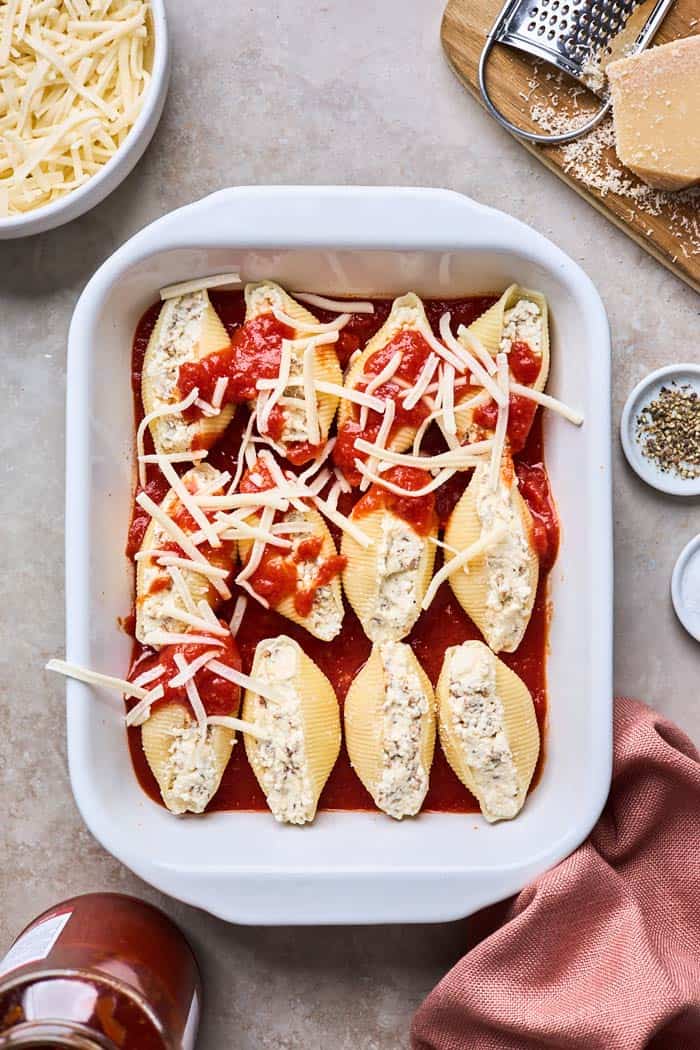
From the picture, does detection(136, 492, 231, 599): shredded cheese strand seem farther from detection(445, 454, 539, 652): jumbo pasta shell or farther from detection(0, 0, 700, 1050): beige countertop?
detection(445, 454, 539, 652): jumbo pasta shell

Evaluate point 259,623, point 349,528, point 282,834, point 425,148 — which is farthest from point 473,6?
point 282,834

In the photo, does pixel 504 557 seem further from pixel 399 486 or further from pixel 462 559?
pixel 399 486

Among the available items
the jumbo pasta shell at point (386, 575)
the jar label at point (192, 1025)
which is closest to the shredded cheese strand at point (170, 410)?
the jumbo pasta shell at point (386, 575)

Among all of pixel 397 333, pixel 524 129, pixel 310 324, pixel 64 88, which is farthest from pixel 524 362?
pixel 64 88

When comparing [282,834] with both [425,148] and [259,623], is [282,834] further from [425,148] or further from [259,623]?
[425,148]

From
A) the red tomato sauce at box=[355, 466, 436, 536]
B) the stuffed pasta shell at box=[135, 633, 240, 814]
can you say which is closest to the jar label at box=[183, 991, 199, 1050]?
the stuffed pasta shell at box=[135, 633, 240, 814]

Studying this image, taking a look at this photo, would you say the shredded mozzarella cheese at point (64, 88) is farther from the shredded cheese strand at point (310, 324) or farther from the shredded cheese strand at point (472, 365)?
the shredded cheese strand at point (472, 365)

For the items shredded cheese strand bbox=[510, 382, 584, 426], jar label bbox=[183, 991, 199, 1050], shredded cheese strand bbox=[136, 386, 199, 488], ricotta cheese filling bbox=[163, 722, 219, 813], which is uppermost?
shredded cheese strand bbox=[510, 382, 584, 426]

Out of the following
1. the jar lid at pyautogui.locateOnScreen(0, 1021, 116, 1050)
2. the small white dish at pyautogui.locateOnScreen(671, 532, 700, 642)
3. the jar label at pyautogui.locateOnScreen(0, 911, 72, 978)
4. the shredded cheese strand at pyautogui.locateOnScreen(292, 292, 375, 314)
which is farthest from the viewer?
the small white dish at pyautogui.locateOnScreen(671, 532, 700, 642)
